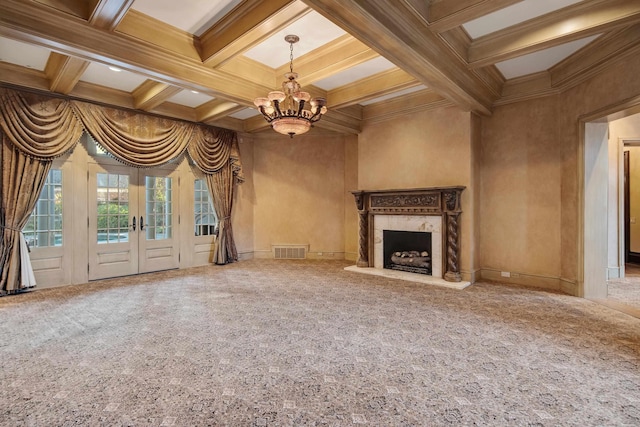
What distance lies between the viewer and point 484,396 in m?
2.20

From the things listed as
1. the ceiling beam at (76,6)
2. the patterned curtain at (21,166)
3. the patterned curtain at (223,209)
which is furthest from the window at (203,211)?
the ceiling beam at (76,6)

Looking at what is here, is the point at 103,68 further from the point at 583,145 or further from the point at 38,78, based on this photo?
the point at 583,145

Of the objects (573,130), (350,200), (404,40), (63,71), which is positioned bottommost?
(350,200)

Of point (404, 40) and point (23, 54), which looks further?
point (23, 54)

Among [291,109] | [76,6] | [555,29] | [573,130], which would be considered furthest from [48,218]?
[573,130]

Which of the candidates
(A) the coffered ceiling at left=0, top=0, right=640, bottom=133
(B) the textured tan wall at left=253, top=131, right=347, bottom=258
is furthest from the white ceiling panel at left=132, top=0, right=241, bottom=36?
(B) the textured tan wall at left=253, top=131, right=347, bottom=258

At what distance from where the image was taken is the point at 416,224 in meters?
5.96

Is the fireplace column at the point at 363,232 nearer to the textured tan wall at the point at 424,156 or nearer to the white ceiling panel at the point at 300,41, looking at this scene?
the textured tan wall at the point at 424,156

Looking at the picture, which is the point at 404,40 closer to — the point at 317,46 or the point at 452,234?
the point at 317,46

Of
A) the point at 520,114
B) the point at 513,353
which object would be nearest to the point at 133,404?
the point at 513,353

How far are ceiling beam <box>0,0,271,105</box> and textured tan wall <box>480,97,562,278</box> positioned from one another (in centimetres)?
431

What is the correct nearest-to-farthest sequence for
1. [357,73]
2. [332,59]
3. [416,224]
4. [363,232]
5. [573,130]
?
[332,59] → [573,130] → [357,73] → [416,224] → [363,232]

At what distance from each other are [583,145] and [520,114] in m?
1.11

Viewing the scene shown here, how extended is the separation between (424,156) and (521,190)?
66.1 inches
